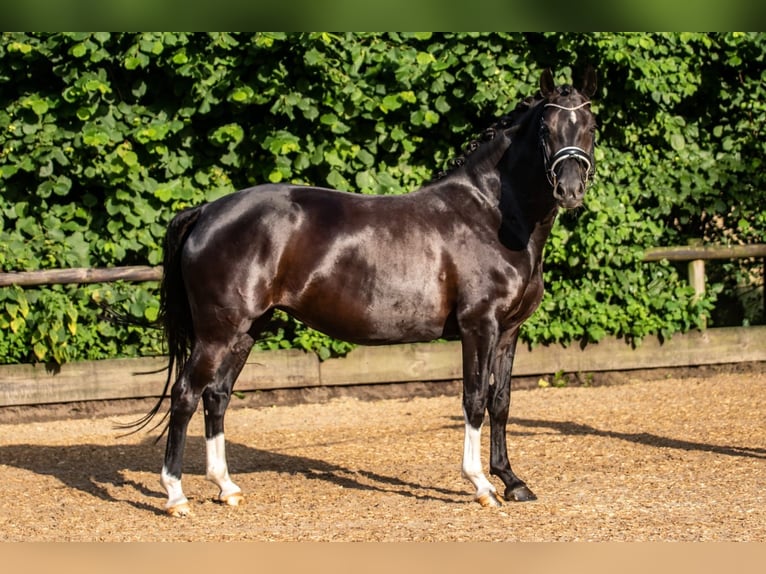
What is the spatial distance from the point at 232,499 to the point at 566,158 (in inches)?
96.6

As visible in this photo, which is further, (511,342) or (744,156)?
(744,156)

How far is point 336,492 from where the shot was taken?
550cm

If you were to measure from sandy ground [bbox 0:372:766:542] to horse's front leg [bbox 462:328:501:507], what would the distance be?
176 millimetres

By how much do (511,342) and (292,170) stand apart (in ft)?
12.7

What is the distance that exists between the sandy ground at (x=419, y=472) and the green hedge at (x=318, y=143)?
0.87 metres

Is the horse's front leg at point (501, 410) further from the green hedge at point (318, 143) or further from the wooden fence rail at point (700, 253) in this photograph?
the wooden fence rail at point (700, 253)

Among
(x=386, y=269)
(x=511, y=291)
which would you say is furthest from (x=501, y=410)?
(x=386, y=269)

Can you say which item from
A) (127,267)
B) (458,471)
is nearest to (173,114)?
(127,267)

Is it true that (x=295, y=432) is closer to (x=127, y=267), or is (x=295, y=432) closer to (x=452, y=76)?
(x=127, y=267)

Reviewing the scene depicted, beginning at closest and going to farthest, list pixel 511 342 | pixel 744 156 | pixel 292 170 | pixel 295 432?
pixel 511 342 → pixel 295 432 → pixel 292 170 → pixel 744 156

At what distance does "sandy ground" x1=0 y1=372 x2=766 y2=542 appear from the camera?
179 inches

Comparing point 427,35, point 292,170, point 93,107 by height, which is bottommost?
point 292,170

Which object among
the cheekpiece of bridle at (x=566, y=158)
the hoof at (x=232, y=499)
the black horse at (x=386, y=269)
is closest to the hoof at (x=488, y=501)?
the black horse at (x=386, y=269)

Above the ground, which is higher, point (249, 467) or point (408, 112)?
point (408, 112)
